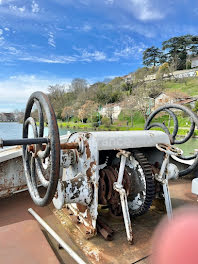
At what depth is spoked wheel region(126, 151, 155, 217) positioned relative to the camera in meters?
1.71

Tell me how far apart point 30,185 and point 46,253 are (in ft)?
1.85

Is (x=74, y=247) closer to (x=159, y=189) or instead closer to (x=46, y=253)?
(x=46, y=253)

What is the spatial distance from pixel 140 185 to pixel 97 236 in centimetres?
56

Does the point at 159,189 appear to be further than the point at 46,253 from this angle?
Yes

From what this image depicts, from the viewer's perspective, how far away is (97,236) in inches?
65.7

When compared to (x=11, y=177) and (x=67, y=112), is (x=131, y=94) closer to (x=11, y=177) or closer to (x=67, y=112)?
(x=67, y=112)

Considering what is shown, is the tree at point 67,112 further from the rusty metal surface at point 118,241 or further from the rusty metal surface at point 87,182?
the rusty metal surface at point 87,182

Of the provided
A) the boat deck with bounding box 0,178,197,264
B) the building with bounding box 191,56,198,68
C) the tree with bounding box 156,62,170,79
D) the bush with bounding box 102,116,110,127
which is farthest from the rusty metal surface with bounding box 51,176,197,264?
the building with bounding box 191,56,198,68

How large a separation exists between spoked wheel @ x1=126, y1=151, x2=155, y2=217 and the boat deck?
191 millimetres

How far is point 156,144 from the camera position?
5.82 feet

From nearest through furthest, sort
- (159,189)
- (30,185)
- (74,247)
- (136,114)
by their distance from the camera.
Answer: (74,247), (30,185), (159,189), (136,114)

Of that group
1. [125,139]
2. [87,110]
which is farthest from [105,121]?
[125,139]

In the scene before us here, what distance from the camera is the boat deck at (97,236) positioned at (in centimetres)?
144

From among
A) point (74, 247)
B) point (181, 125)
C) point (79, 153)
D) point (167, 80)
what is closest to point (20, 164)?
point (79, 153)
